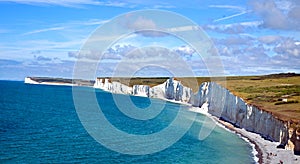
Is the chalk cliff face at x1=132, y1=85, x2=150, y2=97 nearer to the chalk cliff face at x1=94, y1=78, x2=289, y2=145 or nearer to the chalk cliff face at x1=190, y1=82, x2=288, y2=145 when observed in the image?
the chalk cliff face at x1=94, y1=78, x2=289, y2=145

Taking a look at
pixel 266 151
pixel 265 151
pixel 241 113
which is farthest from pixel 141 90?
pixel 266 151

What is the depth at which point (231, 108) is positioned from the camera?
76688 millimetres

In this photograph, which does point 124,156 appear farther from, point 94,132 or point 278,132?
point 278,132

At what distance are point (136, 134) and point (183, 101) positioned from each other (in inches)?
3279

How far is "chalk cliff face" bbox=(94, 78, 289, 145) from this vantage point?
5275 centimetres

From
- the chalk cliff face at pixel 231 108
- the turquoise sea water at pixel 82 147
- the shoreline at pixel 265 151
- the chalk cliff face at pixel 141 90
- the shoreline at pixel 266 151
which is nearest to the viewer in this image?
the turquoise sea water at pixel 82 147

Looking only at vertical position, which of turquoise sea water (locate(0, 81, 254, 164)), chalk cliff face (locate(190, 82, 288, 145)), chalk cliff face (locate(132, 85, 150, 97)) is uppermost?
chalk cliff face (locate(132, 85, 150, 97))

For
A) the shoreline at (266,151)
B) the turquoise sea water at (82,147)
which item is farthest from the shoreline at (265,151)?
the turquoise sea water at (82,147)

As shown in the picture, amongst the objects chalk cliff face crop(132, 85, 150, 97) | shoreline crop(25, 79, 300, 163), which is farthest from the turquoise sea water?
chalk cliff face crop(132, 85, 150, 97)

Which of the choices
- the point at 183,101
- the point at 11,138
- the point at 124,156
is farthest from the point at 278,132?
the point at 183,101

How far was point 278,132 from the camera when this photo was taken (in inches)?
2004

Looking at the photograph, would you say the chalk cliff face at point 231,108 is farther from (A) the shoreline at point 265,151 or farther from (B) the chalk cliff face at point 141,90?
(B) the chalk cliff face at point 141,90

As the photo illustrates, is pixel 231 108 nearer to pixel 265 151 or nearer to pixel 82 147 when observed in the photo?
pixel 265 151

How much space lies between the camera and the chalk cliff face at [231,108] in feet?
173
